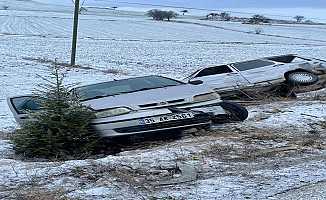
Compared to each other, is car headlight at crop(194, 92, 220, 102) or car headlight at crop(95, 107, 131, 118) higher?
car headlight at crop(194, 92, 220, 102)

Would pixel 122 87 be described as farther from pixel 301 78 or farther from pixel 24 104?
pixel 301 78

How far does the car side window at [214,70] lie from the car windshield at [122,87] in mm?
3716

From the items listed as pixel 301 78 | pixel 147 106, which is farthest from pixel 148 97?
pixel 301 78

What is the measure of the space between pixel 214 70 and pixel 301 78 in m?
2.14

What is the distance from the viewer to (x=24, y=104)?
9109 mm

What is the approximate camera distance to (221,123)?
31.7ft

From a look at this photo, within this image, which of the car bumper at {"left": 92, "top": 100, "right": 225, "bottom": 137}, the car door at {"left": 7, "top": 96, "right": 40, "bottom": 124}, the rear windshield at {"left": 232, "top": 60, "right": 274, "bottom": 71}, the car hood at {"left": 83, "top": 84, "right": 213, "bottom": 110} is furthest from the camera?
the rear windshield at {"left": 232, "top": 60, "right": 274, "bottom": 71}

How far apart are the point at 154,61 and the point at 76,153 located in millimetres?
22690

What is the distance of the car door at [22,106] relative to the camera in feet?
→ 28.2

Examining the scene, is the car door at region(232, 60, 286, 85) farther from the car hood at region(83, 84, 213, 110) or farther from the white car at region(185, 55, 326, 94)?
the car hood at region(83, 84, 213, 110)

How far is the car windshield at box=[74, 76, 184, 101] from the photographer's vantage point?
909cm

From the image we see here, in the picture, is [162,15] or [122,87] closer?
[122,87]

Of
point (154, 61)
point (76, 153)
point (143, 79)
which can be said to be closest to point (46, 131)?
point (76, 153)

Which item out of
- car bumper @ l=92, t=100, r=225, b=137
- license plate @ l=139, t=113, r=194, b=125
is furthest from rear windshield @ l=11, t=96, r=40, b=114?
license plate @ l=139, t=113, r=194, b=125
